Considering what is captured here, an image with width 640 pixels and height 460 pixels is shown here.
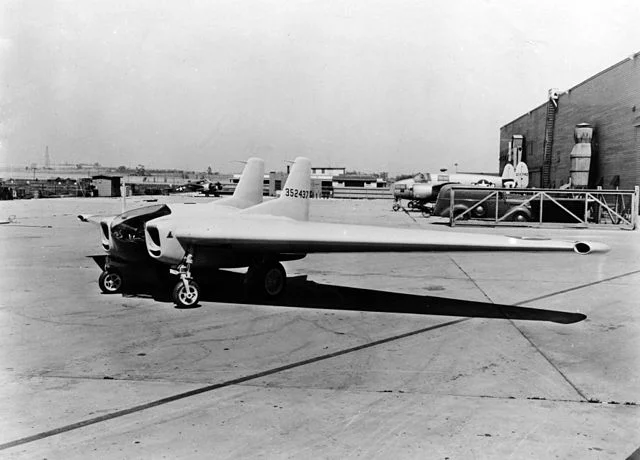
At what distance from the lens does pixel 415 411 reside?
217 inches

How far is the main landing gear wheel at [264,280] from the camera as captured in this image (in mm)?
11133

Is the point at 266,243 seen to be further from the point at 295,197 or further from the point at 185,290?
the point at 295,197

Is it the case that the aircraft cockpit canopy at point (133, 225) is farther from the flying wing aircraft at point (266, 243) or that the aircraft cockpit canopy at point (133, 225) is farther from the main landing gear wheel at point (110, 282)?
the main landing gear wheel at point (110, 282)

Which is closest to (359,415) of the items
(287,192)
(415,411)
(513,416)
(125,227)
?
(415,411)

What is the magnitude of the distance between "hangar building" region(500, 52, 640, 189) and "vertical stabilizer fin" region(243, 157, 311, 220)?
2846 cm

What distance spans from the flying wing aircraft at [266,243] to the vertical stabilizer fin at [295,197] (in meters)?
0.95

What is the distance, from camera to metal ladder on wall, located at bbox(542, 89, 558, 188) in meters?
48.7

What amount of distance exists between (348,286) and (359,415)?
25.2ft

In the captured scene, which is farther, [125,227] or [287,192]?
[287,192]

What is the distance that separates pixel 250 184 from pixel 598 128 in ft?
115

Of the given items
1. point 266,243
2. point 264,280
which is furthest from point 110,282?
point 266,243

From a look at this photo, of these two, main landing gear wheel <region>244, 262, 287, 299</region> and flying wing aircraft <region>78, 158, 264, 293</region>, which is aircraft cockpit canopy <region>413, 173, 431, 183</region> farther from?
main landing gear wheel <region>244, 262, 287, 299</region>

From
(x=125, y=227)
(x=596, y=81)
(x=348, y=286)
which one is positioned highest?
(x=596, y=81)

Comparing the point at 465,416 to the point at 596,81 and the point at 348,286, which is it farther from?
the point at 596,81
